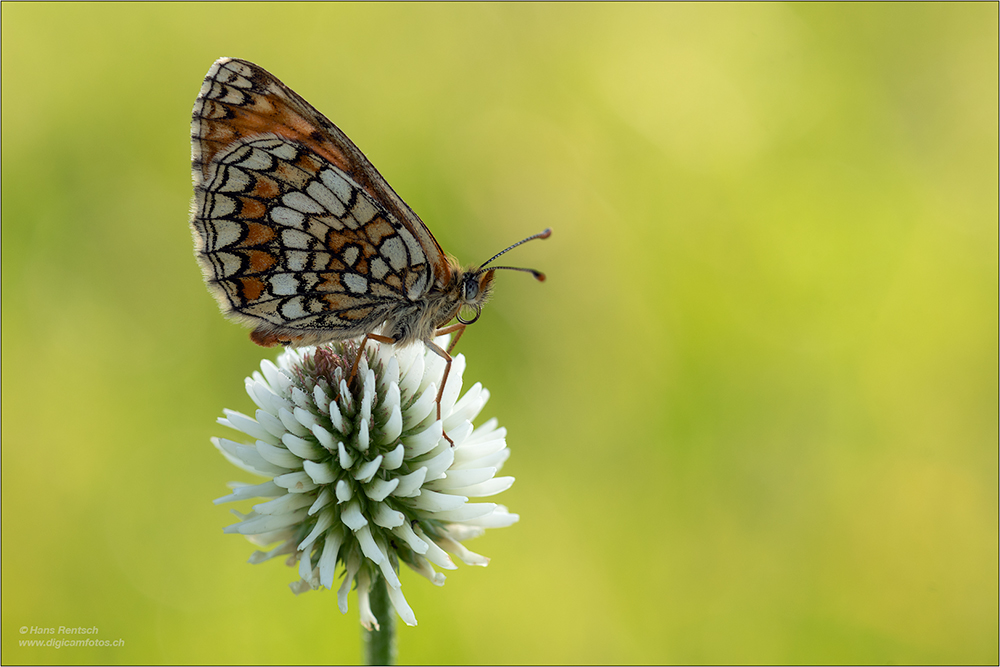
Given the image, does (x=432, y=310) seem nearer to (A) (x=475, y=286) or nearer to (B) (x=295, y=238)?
(A) (x=475, y=286)

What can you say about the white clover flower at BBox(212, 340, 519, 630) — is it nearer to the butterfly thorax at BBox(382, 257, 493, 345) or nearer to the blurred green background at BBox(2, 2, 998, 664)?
the butterfly thorax at BBox(382, 257, 493, 345)

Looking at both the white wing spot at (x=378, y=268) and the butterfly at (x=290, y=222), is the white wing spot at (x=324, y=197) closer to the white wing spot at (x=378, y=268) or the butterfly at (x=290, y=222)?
the butterfly at (x=290, y=222)

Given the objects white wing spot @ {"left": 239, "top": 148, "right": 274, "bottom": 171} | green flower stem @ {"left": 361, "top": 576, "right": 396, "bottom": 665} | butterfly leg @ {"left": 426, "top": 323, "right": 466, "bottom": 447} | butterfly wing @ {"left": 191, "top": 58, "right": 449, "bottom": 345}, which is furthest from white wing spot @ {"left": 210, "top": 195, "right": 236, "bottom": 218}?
green flower stem @ {"left": 361, "top": 576, "right": 396, "bottom": 665}

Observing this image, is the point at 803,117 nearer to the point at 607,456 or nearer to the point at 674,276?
the point at 674,276

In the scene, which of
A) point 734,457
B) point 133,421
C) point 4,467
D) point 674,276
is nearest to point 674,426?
point 734,457

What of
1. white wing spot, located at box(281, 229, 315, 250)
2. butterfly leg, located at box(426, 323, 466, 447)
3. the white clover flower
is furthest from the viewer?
white wing spot, located at box(281, 229, 315, 250)

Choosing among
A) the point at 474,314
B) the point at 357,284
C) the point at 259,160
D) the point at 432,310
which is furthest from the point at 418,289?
the point at 259,160
